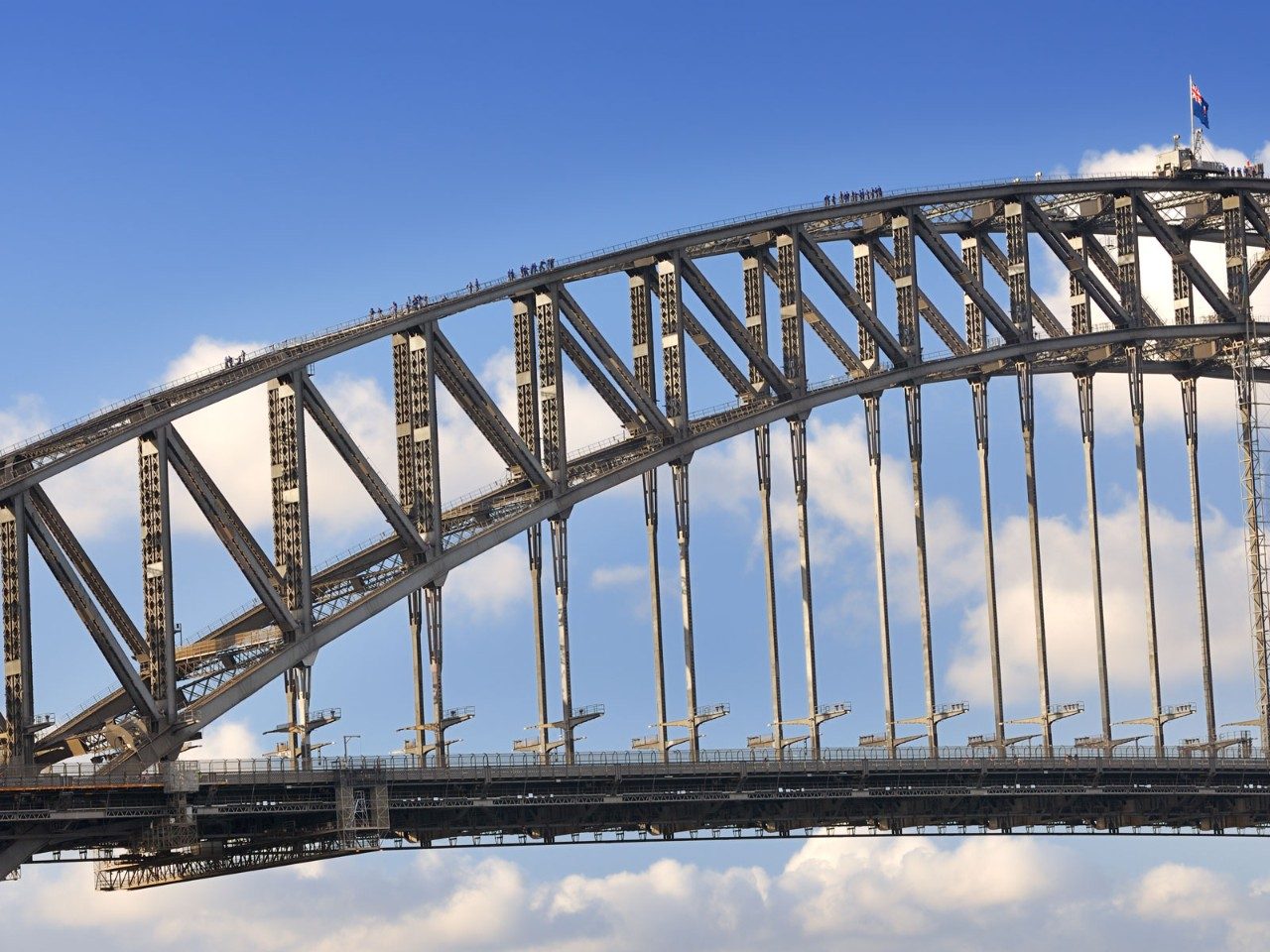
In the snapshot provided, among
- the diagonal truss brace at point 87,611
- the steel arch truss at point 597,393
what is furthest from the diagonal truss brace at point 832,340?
the diagonal truss brace at point 87,611

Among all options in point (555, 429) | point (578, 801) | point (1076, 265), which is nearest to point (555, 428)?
point (555, 429)

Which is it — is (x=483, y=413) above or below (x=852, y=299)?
below

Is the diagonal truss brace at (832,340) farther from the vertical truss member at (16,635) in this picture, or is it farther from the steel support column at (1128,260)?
the vertical truss member at (16,635)

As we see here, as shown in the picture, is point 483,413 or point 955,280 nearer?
point 483,413

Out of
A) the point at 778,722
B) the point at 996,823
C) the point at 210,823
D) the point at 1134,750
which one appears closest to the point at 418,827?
the point at 210,823

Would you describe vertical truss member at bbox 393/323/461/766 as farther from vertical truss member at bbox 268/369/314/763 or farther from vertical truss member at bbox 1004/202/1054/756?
vertical truss member at bbox 1004/202/1054/756

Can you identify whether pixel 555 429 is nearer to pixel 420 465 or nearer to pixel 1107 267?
pixel 420 465
